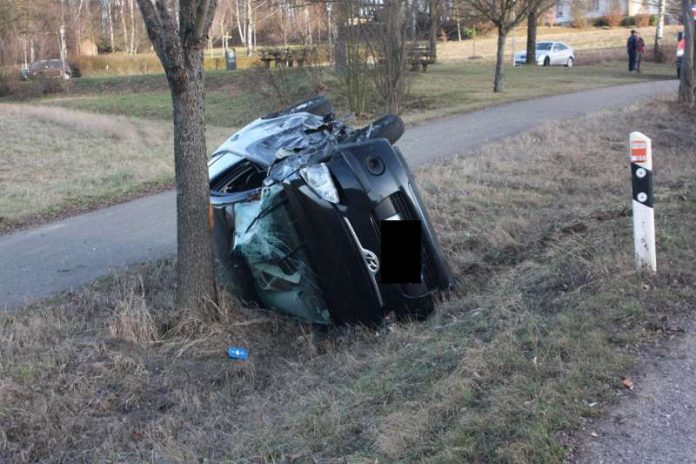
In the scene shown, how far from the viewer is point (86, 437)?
458 centimetres

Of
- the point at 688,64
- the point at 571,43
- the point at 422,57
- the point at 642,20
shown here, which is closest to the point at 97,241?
the point at 688,64

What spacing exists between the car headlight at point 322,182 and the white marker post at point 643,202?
204 centimetres

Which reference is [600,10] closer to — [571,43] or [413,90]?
[571,43]

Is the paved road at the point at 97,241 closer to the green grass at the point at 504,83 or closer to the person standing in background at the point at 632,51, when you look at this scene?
the green grass at the point at 504,83

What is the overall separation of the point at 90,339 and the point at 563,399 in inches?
144

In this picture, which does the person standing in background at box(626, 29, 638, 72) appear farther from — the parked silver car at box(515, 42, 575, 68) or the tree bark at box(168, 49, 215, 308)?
the tree bark at box(168, 49, 215, 308)

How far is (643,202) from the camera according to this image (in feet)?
17.3

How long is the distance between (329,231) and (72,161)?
1414 cm

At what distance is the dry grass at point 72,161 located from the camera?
12383 millimetres

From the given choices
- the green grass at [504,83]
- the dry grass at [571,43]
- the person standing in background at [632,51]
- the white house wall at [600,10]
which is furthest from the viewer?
the white house wall at [600,10]

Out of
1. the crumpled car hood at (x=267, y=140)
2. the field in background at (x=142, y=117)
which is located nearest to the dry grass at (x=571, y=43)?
the field in background at (x=142, y=117)

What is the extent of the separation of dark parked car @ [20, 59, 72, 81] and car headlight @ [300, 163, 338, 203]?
44.9 meters

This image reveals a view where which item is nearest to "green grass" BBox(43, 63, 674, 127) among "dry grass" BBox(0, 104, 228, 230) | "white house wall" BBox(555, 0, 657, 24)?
"dry grass" BBox(0, 104, 228, 230)

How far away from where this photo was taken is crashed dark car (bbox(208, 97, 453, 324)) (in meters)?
5.42
